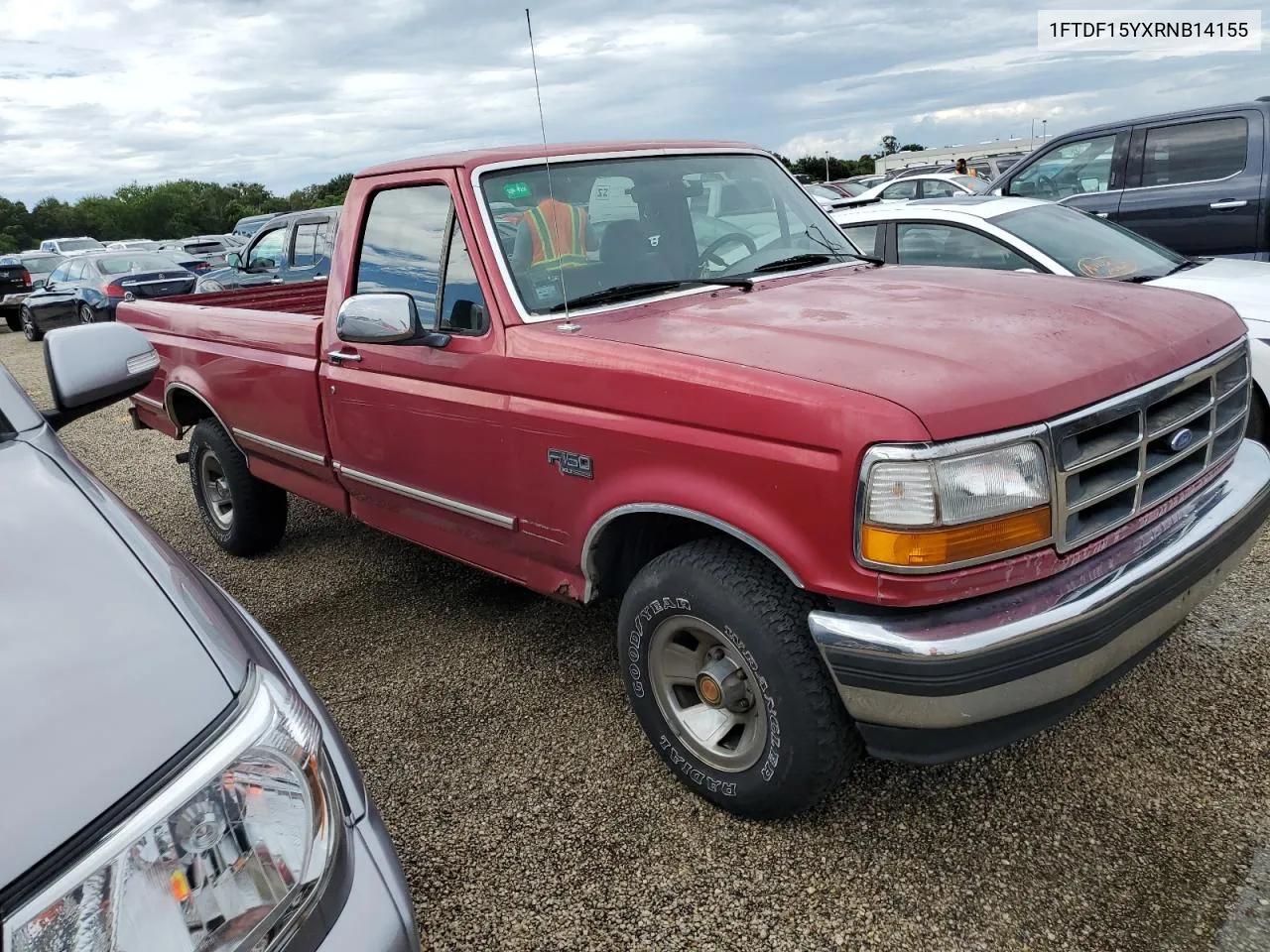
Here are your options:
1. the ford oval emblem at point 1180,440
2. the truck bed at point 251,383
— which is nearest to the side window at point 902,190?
the truck bed at point 251,383

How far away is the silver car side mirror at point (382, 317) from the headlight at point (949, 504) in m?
1.70

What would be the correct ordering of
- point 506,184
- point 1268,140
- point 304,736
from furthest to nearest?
point 1268,140, point 506,184, point 304,736

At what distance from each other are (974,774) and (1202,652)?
118 centimetres

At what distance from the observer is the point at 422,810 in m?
2.83

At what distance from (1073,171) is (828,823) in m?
7.21

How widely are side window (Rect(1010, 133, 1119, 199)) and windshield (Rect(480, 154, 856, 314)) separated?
5.11 m

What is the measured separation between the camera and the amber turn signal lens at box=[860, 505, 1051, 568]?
2049mm

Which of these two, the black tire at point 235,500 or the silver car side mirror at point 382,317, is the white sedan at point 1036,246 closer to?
the silver car side mirror at point 382,317

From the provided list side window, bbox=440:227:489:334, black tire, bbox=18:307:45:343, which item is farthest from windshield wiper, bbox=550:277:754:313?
black tire, bbox=18:307:45:343

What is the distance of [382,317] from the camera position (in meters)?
3.05

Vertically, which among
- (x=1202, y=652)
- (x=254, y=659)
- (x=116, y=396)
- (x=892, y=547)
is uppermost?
(x=116, y=396)

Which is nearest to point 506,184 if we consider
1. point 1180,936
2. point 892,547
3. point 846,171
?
point 892,547

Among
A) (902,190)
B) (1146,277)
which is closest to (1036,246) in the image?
(1146,277)

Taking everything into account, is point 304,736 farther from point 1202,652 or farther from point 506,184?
point 1202,652
